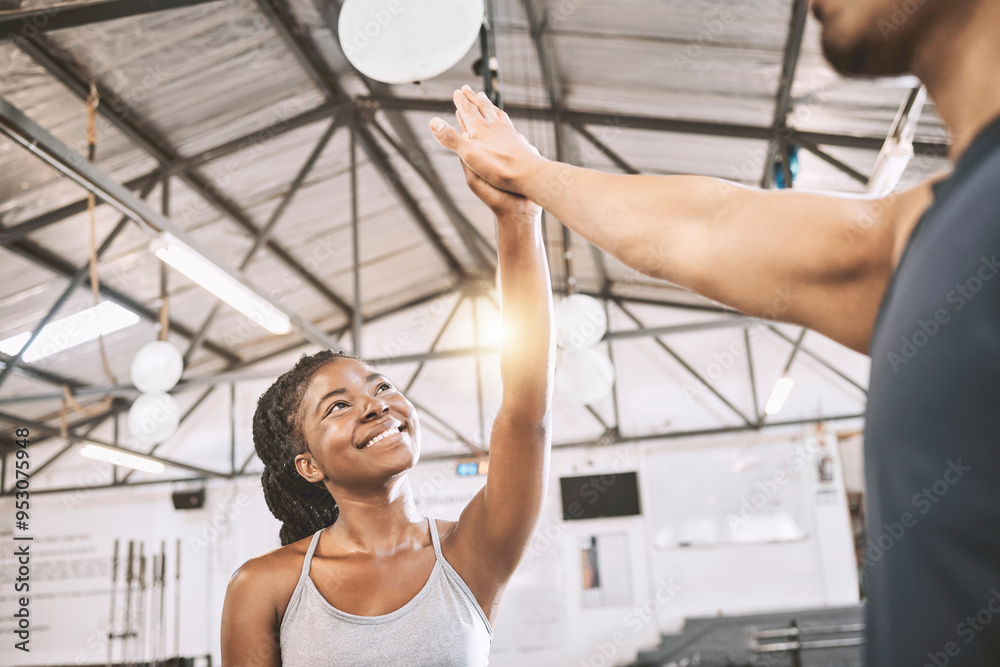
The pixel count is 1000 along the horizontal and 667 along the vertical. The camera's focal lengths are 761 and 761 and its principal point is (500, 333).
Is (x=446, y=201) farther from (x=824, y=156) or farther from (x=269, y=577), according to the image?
(x=269, y=577)

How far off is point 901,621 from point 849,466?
10.2 metres

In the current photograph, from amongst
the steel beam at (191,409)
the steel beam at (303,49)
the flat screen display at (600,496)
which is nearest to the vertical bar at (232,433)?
the steel beam at (191,409)

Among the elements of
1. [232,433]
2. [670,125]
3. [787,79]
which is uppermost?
[670,125]

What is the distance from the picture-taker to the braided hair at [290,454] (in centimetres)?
155

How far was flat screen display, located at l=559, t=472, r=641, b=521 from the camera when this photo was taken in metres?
9.90

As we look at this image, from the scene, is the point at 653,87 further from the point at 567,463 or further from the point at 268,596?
the point at 567,463

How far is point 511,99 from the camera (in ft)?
20.2

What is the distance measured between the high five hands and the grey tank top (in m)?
0.66

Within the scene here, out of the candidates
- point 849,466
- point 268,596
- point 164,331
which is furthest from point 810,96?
point 849,466

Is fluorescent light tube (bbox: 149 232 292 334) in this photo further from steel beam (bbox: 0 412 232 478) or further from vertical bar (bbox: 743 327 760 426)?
vertical bar (bbox: 743 327 760 426)

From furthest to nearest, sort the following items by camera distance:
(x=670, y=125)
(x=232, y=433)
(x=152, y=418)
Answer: (x=232, y=433) < (x=670, y=125) < (x=152, y=418)

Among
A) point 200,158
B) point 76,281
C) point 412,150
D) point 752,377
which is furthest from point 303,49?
point 752,377

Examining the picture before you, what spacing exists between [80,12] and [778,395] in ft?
24.6

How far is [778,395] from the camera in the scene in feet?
28.2
